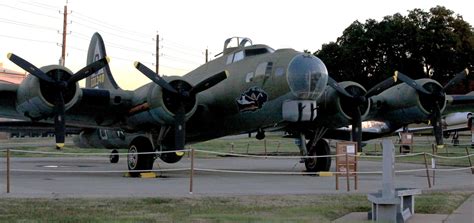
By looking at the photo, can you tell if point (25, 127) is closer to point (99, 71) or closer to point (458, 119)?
point (99, 71)

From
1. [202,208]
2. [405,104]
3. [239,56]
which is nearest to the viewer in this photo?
[202,208]

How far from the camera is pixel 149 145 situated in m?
20.8

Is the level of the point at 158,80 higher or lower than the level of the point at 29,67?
lower

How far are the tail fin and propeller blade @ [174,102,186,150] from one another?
6.69m

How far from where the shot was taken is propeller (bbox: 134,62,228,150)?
19141 millimetres

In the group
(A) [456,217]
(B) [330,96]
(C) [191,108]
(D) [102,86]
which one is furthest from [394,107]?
(A) [456,217]

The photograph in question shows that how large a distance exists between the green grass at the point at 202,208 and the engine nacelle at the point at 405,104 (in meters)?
9.75

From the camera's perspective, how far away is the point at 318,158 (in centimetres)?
2205

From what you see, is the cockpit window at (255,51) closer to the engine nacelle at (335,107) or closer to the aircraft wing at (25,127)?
the engine nacelle at (335,107)

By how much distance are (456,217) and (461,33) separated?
61.2 meters

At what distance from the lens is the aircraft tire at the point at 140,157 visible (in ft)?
66.6

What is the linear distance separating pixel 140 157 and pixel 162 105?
2.16 meters

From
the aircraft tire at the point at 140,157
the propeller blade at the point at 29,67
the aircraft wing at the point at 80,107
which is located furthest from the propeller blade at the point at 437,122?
the propeller blade at the point at 29,67

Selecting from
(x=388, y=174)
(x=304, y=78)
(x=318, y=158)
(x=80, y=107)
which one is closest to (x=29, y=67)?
(x=80, y=107)
